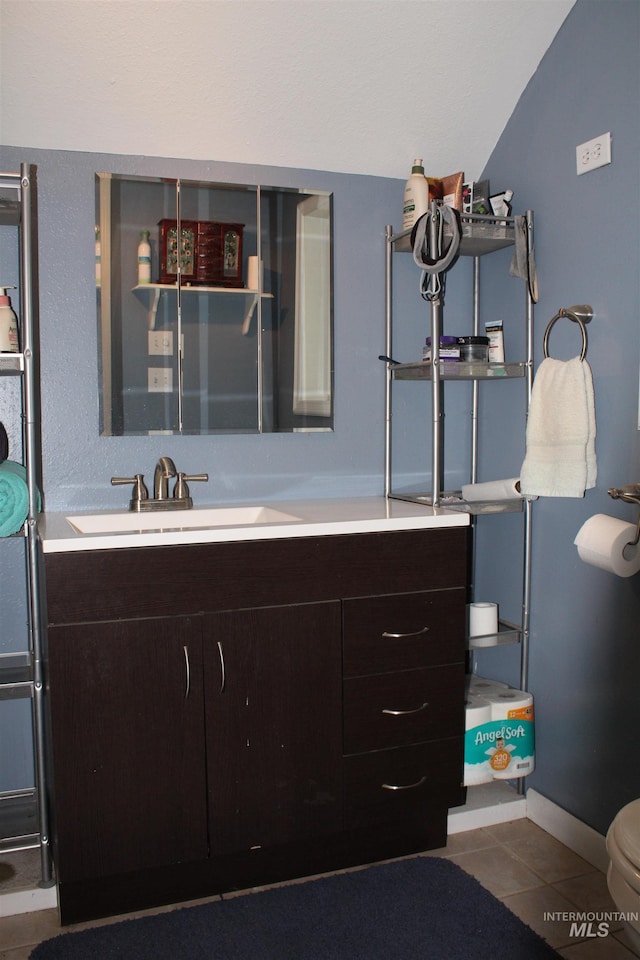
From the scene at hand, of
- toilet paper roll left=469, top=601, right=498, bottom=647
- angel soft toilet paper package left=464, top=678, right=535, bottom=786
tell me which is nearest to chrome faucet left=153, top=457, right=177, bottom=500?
toilet paper roll left=469, top=601, right=498, bottom=647

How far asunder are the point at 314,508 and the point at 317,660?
470mm

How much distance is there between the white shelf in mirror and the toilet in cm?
162

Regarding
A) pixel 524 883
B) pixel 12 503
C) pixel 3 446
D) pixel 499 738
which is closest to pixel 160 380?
pixel 3 446

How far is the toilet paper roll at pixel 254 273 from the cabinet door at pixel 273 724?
99cm

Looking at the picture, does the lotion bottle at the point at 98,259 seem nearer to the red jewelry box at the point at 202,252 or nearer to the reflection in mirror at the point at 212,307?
the reflection in mirror at the point at 212,307

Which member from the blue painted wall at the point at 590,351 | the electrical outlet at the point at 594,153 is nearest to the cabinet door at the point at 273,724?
the blue painted wall at the point at 590,351

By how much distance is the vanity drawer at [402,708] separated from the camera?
196cm

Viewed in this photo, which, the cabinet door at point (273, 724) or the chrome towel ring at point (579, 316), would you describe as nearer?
the cabinet door at point (273, 724)

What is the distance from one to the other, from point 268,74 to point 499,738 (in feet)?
6.30

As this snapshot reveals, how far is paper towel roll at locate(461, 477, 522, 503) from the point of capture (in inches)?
87.1

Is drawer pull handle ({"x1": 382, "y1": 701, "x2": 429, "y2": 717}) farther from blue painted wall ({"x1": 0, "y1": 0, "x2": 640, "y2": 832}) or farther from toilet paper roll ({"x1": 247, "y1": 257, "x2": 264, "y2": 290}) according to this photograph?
toilet paper roll ({"x1": 247, "y1": 257, "x2": 264, "y2": 290})

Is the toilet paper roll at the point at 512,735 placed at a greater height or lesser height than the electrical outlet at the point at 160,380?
lesser

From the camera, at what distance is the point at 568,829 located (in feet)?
7.11

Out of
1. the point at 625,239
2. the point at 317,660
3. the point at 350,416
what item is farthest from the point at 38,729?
the point at 625,239
